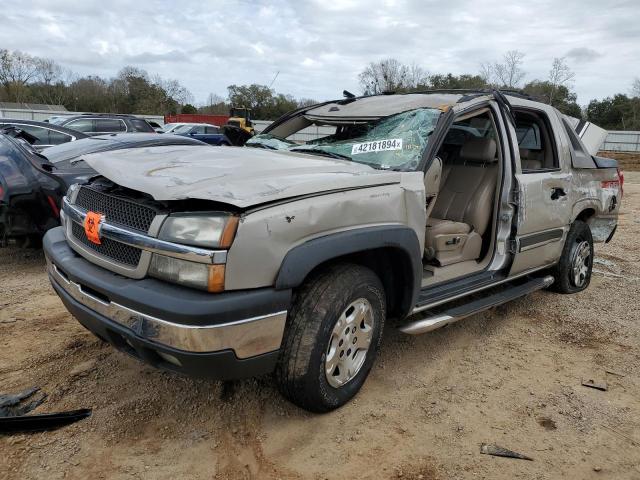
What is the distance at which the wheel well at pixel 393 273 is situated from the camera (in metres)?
3.04

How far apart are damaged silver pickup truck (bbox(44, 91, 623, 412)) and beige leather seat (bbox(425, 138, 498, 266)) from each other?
1 cm

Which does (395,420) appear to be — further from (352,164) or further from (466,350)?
(352,164)

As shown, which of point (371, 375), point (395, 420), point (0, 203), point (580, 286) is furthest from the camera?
point (580, 286)

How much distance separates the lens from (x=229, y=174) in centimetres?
270

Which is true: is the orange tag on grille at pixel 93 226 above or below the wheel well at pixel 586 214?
above

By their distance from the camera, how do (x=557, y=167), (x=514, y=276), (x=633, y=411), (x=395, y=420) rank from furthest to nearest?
(x=557, y=167) → (x=514, y=276) → (x=633, y=411) → (x=395, y=420)

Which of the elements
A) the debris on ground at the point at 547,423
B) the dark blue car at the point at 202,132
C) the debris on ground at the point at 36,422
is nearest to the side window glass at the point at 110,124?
the dark blue car at the point at 202,132

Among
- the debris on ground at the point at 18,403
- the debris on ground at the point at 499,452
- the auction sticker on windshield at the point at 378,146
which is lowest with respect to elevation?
the debris on ground at the point at 18,403

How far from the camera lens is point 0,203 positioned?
505 cm

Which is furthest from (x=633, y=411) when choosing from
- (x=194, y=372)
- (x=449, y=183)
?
(x=194, y=372)

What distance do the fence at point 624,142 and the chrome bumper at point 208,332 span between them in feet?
126

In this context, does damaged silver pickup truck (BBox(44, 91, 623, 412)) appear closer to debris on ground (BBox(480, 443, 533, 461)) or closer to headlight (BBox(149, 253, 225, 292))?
headlight (BBox(149, 253, 225, 292))

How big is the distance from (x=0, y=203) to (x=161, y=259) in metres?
3.60

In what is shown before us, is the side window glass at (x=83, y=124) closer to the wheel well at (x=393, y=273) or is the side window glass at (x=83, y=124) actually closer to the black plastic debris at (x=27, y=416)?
the black plastic debris at (x=27, y=416)
